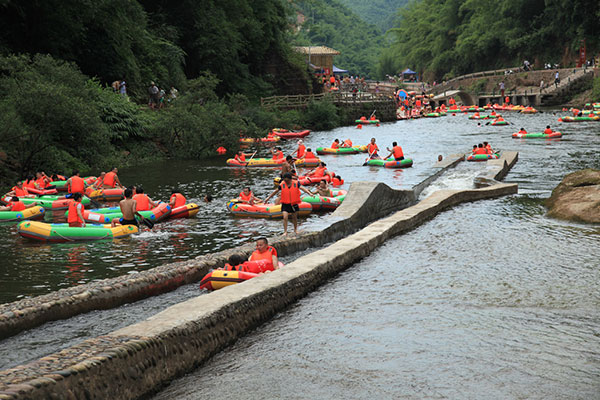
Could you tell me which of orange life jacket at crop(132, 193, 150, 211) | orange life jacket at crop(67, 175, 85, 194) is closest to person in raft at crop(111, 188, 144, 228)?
orange life jacket at crop(132, 193, 150, 211)

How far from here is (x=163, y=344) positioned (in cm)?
700

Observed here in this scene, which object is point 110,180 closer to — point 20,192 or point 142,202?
point 20,192

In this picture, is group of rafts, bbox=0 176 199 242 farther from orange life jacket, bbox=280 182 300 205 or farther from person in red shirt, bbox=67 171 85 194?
orange life jacket, bbox=280 182 300 205

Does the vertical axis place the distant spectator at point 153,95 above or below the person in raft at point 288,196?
above

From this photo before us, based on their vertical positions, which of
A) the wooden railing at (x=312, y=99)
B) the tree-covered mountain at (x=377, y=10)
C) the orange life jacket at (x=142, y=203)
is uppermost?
the tree-covered mountain at (x=377, y=10)

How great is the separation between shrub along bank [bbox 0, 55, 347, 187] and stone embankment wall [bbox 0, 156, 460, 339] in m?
11.7

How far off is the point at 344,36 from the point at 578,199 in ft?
454

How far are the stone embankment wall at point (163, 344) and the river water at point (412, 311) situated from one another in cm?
20

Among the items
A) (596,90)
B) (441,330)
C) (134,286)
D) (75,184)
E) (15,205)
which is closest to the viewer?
(441,330)

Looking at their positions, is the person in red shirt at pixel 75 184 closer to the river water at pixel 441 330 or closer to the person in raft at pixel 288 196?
the person in raft at pixel 288 196

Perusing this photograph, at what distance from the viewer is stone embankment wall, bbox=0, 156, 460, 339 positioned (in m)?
9.05

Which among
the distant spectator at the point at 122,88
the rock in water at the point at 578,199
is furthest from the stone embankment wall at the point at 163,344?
the distant spectator at the point at 122,88

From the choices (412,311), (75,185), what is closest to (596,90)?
(75,185)

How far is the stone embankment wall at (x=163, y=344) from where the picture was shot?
5879 mm
